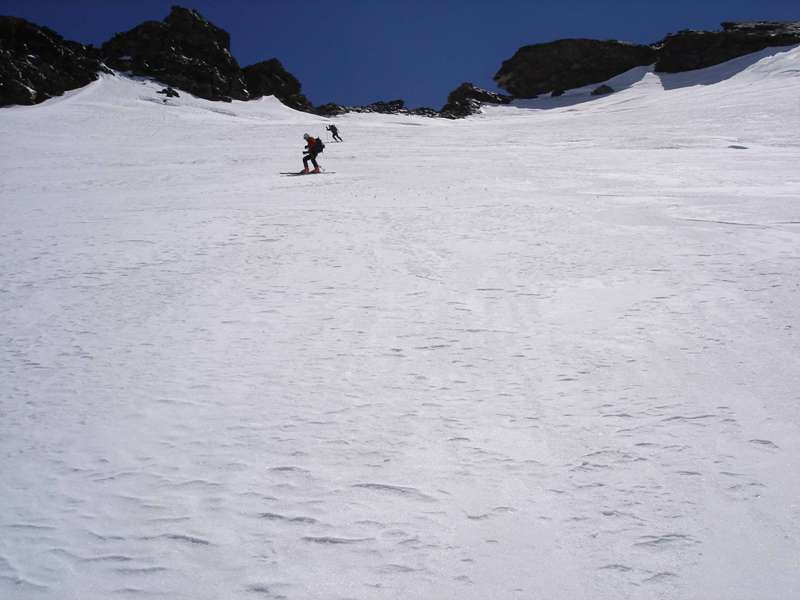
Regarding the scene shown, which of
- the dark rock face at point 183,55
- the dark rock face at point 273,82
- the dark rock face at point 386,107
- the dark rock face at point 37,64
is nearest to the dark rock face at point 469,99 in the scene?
the dark rock face at point 386,107

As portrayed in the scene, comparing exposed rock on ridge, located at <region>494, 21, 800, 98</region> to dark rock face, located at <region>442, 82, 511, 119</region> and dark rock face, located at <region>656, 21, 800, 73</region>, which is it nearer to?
dark rock face, located at <region>656, 21, 800, 73</region>

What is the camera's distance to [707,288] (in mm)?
5547

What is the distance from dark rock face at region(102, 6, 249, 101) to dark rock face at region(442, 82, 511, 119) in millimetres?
20357

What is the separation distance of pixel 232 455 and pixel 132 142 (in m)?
23.5

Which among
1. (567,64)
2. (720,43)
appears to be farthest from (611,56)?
(720,43)

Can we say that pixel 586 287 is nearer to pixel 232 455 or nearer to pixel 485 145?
pixel 232 455

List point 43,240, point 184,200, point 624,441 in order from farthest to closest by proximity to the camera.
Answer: point 184,200 → point 43,240 → point 624,441

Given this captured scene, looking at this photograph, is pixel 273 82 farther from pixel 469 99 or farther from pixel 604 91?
pixel 604 91

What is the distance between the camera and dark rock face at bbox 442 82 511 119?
54.9 metres

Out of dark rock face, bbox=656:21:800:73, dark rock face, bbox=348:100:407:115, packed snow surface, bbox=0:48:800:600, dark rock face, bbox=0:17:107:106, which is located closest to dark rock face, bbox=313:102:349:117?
dark rock face, bbox=348:100:407:115

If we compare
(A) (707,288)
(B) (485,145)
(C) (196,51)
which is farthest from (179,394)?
(C) (196,51)

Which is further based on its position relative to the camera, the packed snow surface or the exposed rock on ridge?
the exposed rock on ridge

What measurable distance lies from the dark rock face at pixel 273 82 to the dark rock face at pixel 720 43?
39797mm

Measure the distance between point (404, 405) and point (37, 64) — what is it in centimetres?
4819
